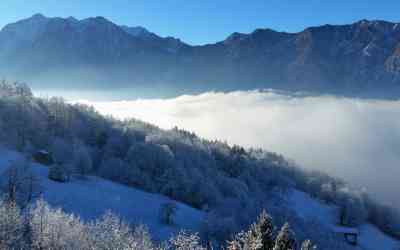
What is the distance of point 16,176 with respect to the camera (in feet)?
238

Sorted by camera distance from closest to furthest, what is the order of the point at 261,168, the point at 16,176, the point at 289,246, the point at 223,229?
the point at 289,246 < the point at 16,176 < the point at 223,229 < the point at 261,168

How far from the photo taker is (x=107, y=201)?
8556cm

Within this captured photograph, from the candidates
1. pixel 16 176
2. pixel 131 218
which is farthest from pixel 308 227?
pixel 16 176

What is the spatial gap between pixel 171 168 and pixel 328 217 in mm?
56028

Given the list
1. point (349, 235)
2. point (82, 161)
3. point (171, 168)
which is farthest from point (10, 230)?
point (349, 235)

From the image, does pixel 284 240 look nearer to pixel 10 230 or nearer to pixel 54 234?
pixel 54 234

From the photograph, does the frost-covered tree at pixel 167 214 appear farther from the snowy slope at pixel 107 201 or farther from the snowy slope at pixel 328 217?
the snowy slope at pixel 328 217

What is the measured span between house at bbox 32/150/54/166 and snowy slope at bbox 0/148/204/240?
4.39m

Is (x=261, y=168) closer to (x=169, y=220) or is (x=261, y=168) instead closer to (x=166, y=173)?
(x=166, y=173)

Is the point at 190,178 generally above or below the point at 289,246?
below

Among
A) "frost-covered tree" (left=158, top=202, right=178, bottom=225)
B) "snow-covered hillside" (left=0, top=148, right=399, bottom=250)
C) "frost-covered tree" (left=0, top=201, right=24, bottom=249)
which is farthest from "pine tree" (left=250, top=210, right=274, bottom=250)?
"frost-covered tree" (left=158, top=202, right=178, bottom=225)

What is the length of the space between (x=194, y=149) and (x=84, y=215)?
2912 inches

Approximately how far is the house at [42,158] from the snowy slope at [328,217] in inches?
2525

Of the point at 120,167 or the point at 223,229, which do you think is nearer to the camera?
the point at 223,229
